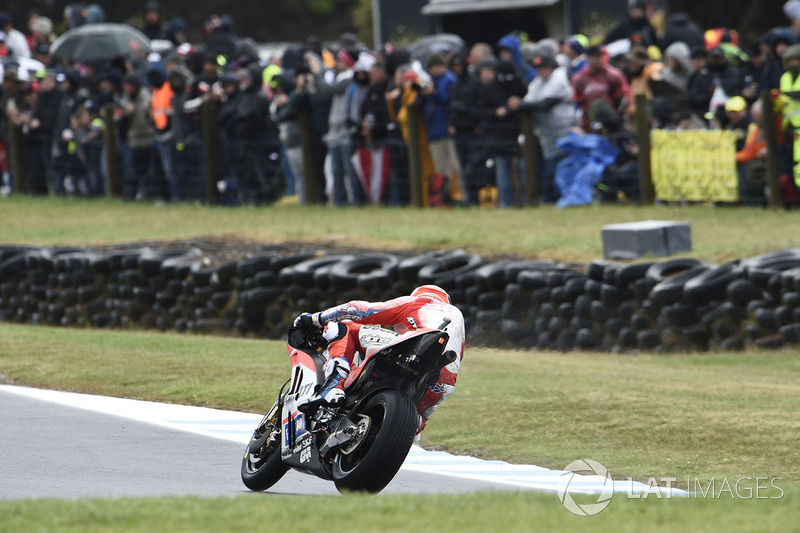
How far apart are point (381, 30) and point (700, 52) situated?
13175 millimetres

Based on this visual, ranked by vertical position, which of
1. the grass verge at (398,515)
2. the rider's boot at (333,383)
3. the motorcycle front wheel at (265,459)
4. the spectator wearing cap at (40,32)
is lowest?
the motorcycle front wheel at (265,459)

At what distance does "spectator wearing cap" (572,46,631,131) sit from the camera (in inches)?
684

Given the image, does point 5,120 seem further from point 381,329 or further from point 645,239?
point 381,329

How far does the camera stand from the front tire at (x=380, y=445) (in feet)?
20.2

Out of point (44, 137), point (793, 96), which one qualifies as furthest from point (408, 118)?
point (44, 137)

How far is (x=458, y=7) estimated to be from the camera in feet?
92.1

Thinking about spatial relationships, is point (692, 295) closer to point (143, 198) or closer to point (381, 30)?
point (143, 198)

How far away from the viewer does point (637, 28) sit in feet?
68.9

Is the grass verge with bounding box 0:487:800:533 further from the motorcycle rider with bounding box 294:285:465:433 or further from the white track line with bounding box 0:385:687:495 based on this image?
the white track line with bounding box 0:385:687:495

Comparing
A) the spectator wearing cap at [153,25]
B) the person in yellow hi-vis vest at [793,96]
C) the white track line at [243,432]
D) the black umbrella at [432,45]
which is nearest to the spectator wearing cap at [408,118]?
the black umbrella at [432,45]

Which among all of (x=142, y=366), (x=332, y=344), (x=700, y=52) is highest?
(x=700, y=52)

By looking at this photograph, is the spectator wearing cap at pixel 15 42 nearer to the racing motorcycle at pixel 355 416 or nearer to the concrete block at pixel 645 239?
the concrete block at pixel 645 239

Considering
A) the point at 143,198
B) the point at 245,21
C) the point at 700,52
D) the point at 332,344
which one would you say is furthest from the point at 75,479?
the point at 245,21

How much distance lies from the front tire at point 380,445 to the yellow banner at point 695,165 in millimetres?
10695
